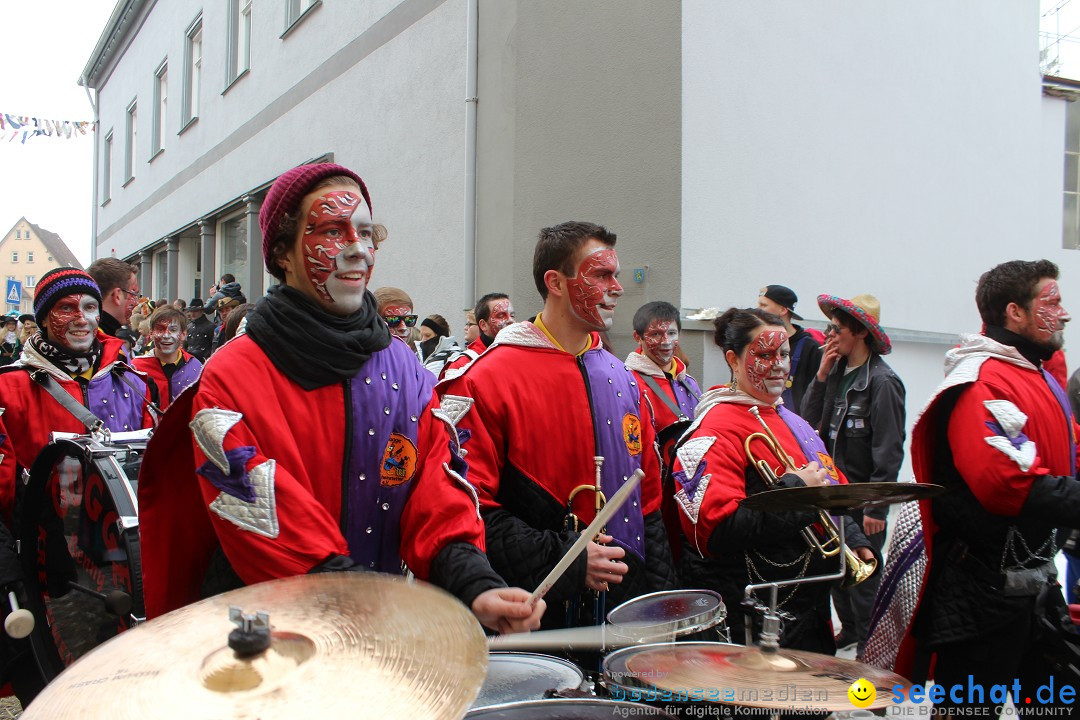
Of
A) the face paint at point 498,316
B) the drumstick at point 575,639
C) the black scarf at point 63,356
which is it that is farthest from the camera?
the face paint at point 498,316

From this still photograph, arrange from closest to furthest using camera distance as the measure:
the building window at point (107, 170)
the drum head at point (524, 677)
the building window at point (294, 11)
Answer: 1. the drum head at point (524, 677)
2. the building window at point (294, 11)
3. the building window at point (107, 170)

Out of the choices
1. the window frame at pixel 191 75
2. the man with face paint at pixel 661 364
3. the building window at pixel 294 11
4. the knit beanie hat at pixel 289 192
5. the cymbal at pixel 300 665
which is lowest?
the cymbal at pixel 300 665

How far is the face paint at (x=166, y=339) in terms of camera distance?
24.7ft

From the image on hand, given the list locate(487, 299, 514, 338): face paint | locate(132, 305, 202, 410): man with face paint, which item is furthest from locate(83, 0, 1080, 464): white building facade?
locate(132, 305, 202, 410): man with face paint

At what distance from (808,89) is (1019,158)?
4102 millimetres

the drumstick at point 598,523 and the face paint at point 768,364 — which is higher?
the face paint at point 768,364

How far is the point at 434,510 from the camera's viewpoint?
2.29 metres

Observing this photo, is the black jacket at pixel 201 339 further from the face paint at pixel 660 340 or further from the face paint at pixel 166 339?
the face paint at pixel 660 340

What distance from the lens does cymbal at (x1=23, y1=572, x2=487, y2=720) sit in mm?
1273

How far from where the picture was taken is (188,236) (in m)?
21.2

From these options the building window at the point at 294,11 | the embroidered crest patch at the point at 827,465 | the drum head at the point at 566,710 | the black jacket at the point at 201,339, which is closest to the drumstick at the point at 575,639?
the drum head at the point at 566,710

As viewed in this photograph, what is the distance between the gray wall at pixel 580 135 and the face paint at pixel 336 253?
17.5 feet

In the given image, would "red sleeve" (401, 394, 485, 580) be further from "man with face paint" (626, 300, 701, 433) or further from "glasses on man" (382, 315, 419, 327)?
"glasses on man" (382, 315, 419, 327)

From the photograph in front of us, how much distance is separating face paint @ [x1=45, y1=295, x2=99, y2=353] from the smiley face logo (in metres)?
4.13
